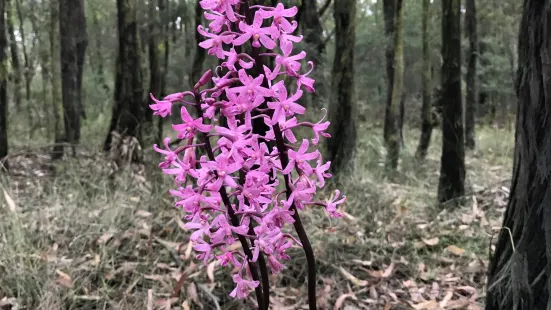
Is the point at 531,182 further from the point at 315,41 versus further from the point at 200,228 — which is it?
the point at 315,41

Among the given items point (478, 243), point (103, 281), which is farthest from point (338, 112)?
point (103, 281)

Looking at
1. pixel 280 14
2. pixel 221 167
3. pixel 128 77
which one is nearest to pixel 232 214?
pixel 221 167

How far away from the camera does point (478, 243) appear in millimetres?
4391

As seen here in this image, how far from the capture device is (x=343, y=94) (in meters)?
6.28

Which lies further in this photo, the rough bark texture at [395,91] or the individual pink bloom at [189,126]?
the rough bark texture at [395,91]

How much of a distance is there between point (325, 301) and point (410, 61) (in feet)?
75.6

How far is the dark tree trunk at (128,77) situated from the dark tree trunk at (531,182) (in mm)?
5087

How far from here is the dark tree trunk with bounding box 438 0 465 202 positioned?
565cm

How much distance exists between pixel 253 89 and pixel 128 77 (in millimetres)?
6042

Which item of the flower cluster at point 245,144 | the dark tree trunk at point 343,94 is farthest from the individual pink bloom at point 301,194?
the dark tree trunk at point 343,94

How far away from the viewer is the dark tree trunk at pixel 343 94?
6277mm

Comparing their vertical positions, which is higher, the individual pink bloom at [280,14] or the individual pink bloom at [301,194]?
the individual pink bloom at [280,14]

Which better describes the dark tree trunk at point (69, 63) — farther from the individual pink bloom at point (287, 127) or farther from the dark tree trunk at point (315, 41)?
the individual pink bloom at point (287, 127)

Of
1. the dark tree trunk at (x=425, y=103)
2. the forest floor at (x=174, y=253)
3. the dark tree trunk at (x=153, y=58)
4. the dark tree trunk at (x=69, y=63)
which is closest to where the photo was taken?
the forest floor at (x=174, y=253)
